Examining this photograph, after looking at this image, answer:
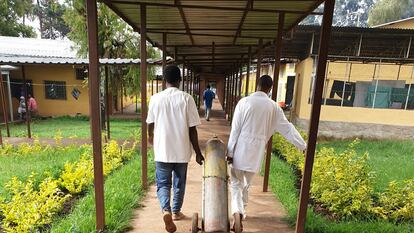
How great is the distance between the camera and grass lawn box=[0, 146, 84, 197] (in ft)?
18.9

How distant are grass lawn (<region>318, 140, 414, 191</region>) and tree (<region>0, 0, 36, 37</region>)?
2402cm

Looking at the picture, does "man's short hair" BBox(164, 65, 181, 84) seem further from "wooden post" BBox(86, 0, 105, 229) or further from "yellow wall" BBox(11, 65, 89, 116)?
"yellow wall" BBox(11, 65, 89, 116)

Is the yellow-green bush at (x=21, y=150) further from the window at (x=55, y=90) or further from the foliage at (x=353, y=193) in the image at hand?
the window at (x=55, y=90)

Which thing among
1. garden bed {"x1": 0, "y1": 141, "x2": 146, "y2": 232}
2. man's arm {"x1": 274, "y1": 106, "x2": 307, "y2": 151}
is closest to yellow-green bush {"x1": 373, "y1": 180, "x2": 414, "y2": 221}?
man's arm {"x1": 274, "y1": 106, "x2": 307, "y2": 151}

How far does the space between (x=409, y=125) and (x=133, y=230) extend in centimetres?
1415

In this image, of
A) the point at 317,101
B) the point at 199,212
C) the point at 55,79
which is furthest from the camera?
the point at 55,79

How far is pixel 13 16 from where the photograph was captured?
25.8m

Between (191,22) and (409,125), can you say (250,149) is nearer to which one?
(191,22)

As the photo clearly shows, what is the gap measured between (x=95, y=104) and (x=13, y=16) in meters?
28.5

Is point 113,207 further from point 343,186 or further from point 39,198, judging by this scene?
point 343,186

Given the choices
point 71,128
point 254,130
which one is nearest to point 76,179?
point 254,130

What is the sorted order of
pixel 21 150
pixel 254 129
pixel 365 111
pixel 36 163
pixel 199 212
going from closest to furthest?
pixel 254 129 < pixel 199 212 < pixel 36 163 < pixel 21 150 < pixel 365 111

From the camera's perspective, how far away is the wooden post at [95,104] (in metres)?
3.27

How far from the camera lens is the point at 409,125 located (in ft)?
44.5
